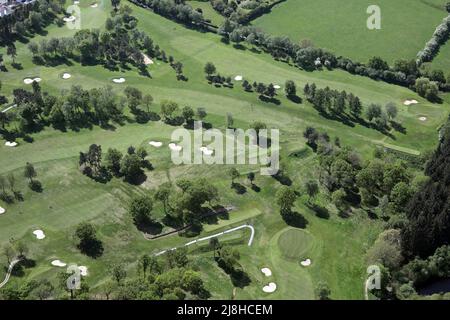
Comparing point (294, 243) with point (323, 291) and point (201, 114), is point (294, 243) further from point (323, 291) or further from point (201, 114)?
point (201, 114)

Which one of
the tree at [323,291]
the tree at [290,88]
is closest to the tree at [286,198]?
the tree at [323,291]

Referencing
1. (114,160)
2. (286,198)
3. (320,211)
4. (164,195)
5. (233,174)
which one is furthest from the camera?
(114,160)

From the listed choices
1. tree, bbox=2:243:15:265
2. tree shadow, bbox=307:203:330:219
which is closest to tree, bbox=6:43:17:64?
tree, bbox=2:243:15:265

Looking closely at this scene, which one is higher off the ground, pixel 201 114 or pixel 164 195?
pixel 201 114

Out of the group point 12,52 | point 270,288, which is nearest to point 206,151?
point 270,288

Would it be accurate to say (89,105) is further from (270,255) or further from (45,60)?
(270,255)

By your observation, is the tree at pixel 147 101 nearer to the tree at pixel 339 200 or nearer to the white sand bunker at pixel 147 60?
the white sand bunker at pixel 147 60

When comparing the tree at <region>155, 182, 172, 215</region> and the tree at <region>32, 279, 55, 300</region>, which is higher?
the tree at <region>155, 182, 172, 215</region>

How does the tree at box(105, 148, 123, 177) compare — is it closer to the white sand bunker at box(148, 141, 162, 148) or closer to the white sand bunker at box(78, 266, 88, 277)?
the white sand bunker at box(148, 141, 162, 148)
